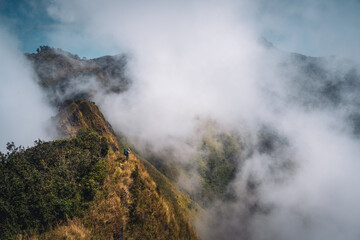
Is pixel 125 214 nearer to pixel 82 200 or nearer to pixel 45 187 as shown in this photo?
pixel 82 200

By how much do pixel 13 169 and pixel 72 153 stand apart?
15.0 ft

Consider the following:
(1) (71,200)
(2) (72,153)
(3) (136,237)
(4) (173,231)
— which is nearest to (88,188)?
(1) (71,200)

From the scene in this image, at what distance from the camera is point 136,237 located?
41.8ft

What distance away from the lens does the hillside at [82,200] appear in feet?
34.3

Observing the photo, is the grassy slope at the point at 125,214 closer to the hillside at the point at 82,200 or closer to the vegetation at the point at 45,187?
the hillside at the point at 82,200

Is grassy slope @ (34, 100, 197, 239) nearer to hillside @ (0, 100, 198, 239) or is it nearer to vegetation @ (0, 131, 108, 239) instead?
hillside @ (0, 100, 198, 239)

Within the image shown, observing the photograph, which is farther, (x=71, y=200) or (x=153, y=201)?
(x=153, y=201)

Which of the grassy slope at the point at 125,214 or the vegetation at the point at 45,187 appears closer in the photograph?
the vegetation at the point at 45,187

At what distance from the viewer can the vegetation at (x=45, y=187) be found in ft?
34.3

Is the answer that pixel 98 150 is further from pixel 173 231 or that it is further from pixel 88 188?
pixel 173 231

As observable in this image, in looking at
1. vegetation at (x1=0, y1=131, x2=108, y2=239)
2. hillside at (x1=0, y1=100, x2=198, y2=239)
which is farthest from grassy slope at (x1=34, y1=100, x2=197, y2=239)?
vegetation at (x1=0, y1=131, x2=108, y2=239)

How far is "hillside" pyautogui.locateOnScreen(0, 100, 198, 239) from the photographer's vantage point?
34.3 ft

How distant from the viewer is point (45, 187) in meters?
12.8

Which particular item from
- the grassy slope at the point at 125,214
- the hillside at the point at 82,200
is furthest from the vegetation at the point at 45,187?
the grassy slope at the point at 125,214
